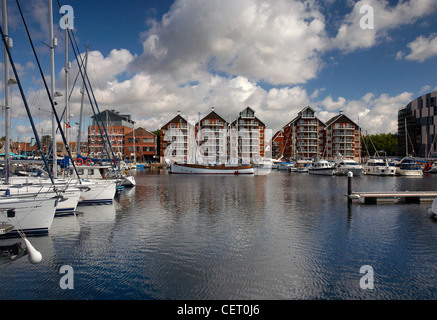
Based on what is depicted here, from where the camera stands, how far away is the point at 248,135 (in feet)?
408

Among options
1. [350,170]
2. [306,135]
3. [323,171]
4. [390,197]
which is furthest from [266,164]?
[390,197]

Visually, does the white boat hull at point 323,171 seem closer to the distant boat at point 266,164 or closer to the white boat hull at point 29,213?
the distant boat at point 266,164

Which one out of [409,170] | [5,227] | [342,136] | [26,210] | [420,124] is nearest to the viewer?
[5,227]

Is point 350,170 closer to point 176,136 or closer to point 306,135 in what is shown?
point 306,135

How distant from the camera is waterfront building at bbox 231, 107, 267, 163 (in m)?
125

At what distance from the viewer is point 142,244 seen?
55.9ft

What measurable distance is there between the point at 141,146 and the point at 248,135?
4397 cm

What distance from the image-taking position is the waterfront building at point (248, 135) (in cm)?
12462

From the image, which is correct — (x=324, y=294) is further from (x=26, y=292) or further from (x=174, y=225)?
(x=174, y=225)

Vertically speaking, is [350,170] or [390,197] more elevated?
[350,170]

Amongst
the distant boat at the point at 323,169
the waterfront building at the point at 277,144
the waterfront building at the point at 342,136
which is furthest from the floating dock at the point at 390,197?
the waterfront building at the point at 277,144

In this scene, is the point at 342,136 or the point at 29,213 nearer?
the point at 29,213

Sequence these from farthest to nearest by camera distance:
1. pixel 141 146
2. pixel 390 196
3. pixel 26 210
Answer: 1. pixel 141 146
2. pixel 390 196
3. pixel 26 210

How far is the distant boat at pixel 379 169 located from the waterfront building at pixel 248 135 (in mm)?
45086
